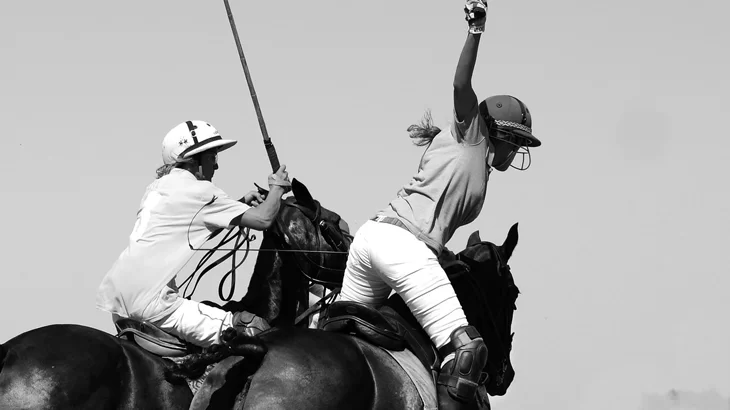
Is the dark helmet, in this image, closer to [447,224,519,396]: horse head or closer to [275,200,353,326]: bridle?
[447,224,519,396]: horse head

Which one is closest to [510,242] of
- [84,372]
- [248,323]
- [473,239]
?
[473,239]

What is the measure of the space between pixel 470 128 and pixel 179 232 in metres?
2.60

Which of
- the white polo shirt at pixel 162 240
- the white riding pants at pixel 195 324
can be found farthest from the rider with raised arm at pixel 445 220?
the white polo shirt at pixel 162 240

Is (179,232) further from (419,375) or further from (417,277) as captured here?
(419,375)

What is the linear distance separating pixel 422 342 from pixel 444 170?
113cm

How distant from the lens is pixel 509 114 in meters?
7.78

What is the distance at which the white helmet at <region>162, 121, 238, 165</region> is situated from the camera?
9.16 meters

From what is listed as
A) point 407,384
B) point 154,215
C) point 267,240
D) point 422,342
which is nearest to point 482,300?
point 422,342

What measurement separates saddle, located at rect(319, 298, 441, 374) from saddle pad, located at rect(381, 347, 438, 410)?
57 mm

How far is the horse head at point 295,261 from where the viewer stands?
912 cm

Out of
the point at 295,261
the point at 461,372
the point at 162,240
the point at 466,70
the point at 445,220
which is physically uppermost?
the point at 466,70

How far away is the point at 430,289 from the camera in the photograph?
23.2 feet

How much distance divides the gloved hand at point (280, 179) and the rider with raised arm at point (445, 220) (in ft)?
5.30

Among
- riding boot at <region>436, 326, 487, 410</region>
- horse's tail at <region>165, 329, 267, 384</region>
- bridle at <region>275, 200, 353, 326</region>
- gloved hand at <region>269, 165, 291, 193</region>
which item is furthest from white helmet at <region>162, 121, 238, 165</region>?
riding boot at <region>436, 326, 487, 410</region>
